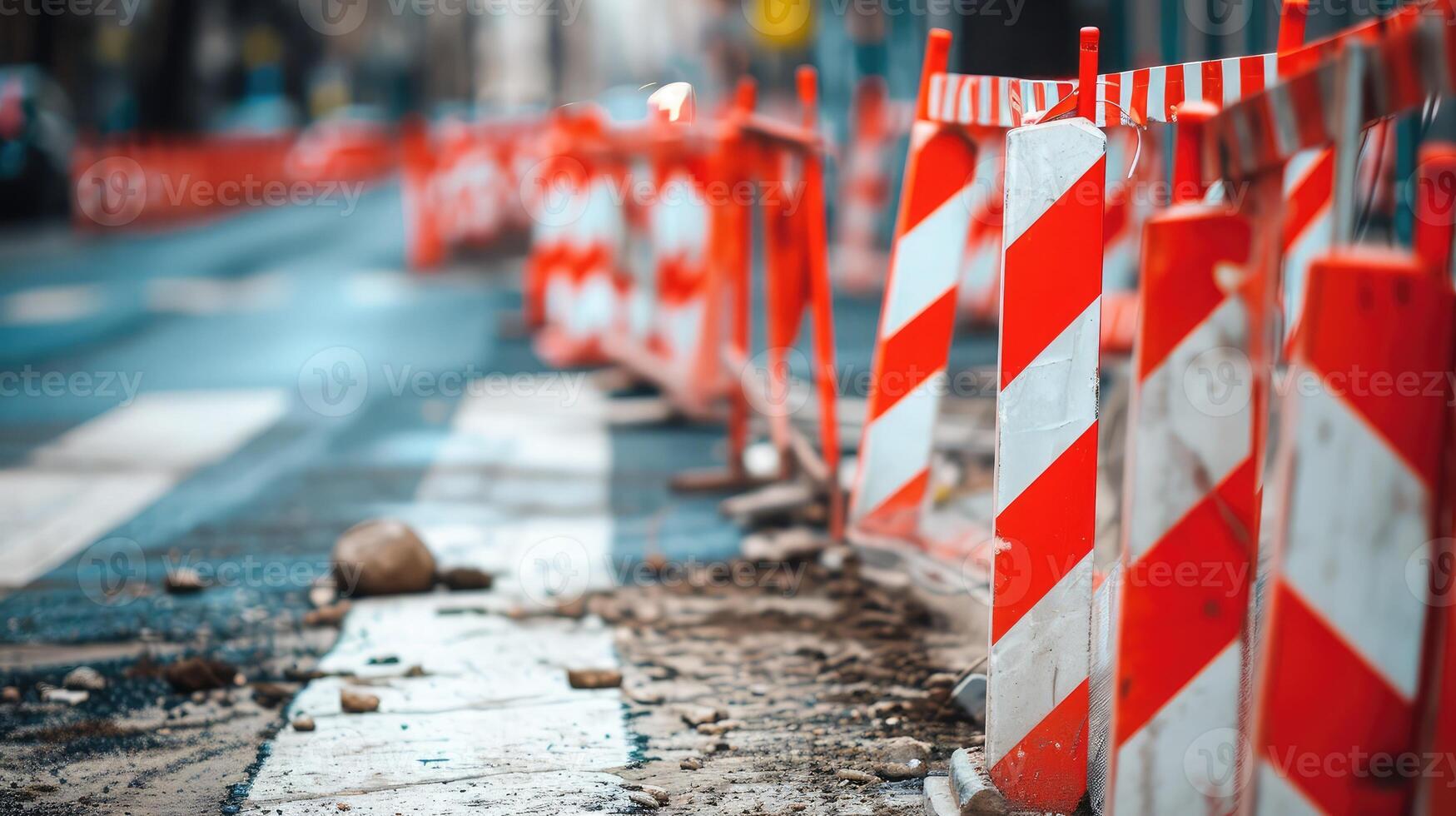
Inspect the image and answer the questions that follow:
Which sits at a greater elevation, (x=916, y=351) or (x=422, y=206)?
(x=916, y=351)

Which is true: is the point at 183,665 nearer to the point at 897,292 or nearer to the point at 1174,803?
the point at 897,292

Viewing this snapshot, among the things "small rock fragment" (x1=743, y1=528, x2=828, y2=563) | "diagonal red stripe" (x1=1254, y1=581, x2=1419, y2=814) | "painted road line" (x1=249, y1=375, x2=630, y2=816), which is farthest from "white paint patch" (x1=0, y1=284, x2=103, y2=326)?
"diagonal red stripe" (x1=1254, y1=581, x2=1419, y2=814)

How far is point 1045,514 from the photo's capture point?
2.83 m

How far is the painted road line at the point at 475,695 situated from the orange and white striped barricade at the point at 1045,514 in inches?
33.7

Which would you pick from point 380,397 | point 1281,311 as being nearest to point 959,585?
point 1281,311

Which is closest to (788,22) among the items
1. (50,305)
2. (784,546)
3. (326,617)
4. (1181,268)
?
(50,305)

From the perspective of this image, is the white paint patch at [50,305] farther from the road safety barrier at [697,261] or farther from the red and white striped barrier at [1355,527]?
the red and white striped barrier at [1355,527]

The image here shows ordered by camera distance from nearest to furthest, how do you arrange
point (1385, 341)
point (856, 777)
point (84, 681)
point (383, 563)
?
point (1385, 341)
point (856, 777)
point (84, 681)
point (383, 563)

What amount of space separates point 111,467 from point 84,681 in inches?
123

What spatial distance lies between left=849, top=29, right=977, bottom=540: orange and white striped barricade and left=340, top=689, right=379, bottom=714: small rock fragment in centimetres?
158

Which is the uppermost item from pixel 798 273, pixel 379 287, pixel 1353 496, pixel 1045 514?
pixel 1353 496

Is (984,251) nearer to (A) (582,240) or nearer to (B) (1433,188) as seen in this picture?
(A) (582,240)

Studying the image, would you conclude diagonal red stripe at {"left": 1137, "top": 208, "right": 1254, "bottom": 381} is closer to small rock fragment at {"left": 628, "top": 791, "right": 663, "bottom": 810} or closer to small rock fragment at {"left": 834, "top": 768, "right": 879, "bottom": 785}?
small rock fragment at {"left": 834, "top": 768, "right": 879, "bottom": 785}

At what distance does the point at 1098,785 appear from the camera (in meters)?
2.90
